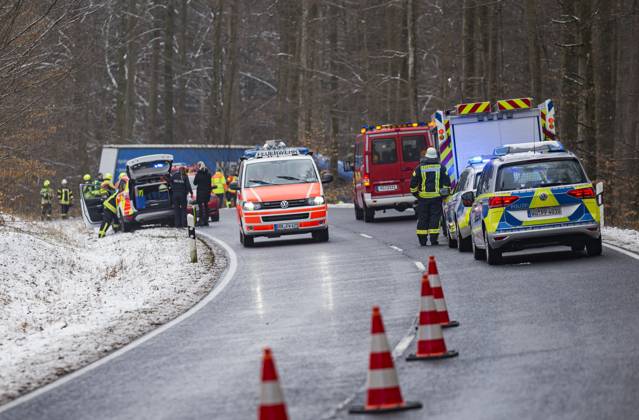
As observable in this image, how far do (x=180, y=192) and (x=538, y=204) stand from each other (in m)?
19.0

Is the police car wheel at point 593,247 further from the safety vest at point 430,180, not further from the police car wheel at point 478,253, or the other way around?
the safety vest at point 430,180

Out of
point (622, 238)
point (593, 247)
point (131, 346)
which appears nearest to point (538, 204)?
point (593, 247)

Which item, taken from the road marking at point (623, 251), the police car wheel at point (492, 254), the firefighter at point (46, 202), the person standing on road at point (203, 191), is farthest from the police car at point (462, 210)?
the firefighter at point (46, 202)

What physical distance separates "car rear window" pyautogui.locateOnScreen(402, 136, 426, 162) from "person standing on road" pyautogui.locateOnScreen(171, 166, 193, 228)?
604 cm

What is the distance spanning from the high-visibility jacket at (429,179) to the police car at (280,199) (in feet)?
11.8

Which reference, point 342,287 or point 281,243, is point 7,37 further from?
point 281,243

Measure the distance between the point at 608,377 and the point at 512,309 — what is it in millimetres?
4822

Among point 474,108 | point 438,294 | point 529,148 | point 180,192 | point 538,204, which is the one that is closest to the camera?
point 438,294

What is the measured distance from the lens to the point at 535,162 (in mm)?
20281

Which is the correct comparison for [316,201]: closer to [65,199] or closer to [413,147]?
[413,147]

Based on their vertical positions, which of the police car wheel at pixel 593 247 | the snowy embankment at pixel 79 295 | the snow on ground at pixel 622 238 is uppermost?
the police car wheel at pixel 593 247

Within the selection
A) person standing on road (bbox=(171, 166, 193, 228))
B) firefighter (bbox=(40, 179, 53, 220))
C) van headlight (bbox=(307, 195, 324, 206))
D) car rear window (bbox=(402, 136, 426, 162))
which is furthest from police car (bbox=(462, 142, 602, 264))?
firefighter (bbox=(40, 179, 53, 220))

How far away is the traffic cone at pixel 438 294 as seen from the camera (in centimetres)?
1264

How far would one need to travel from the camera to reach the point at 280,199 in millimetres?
28750
